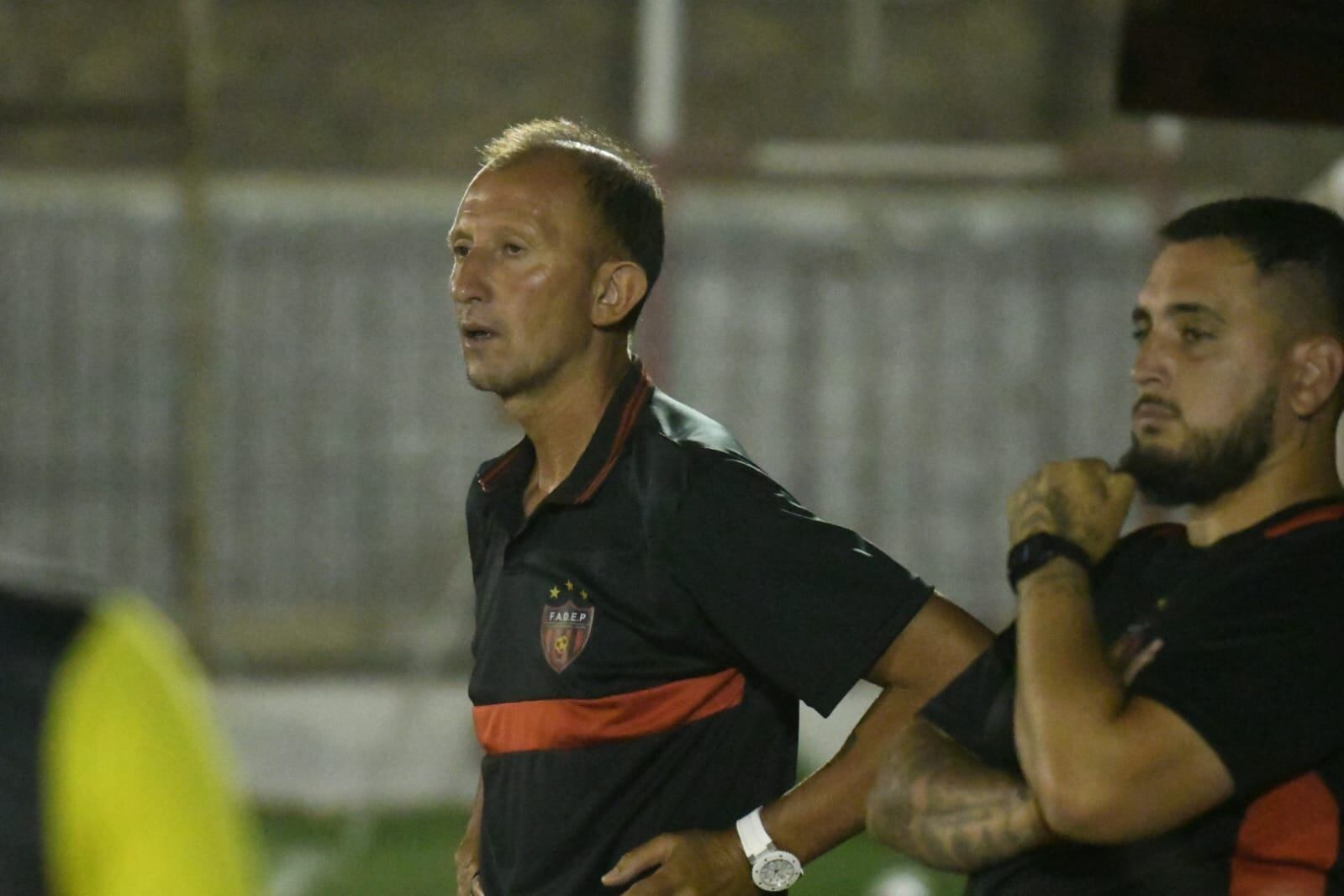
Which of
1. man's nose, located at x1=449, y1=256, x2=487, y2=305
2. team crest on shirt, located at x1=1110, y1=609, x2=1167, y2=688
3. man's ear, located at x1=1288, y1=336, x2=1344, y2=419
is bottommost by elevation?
team crest on shirt, located at x1=1110, y1=609, x2=1167, y2=688

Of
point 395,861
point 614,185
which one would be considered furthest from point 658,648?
point 395,861

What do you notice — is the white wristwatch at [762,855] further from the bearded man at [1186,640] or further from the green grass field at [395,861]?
the green grass field at [395,861]

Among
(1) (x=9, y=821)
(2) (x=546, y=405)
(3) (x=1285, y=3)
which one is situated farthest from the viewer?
(3) (x=1285, y=3)

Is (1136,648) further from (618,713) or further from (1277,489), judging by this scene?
(618,713)

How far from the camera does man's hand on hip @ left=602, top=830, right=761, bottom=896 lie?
272 centimetres

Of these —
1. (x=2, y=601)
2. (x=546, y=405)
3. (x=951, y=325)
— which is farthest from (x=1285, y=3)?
(x=951, y=325)

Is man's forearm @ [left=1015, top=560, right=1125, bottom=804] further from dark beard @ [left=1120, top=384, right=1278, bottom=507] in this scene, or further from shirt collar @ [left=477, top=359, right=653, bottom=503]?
shirt collar @ [left=477, top=359, right=653, bottom=503]

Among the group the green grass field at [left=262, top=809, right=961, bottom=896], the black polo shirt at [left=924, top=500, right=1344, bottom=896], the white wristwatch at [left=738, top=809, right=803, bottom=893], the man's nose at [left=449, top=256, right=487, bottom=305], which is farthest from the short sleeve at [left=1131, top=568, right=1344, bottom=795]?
the green grass field at [left=262, top=809, right=961, bottom=896]

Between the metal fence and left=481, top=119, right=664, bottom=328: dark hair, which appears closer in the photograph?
left=481, top=119, right=664, bottom=328: dark hair

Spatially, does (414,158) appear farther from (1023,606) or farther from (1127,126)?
(1023,606)

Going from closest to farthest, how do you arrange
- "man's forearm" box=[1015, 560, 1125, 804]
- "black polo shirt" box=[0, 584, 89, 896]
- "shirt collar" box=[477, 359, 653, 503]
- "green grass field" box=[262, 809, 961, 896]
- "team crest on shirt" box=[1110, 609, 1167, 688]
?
"black polo shirt" box=[0, 584, 89, 896] < "man's forearm" box=[1015, 560, 1125, 804] < "team crest on shirt" box=[1110, 609, 1167, 688] < "shirt collar" box=[477, 359, 653, 503] < "green grass field" box=[262, 809, 961, 896]

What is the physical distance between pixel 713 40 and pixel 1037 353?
2567 millimetres

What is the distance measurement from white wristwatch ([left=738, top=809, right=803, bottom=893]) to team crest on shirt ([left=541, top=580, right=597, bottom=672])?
354 mm

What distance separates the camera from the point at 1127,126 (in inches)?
416
